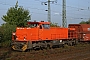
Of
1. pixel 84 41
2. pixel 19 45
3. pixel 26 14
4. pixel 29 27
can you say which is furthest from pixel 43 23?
pixel 26 14

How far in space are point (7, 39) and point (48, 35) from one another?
612cm

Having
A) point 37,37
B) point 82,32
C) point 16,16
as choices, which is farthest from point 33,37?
point 16,16

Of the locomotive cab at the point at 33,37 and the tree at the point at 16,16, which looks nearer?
the locomotive cab at the point at 33,37

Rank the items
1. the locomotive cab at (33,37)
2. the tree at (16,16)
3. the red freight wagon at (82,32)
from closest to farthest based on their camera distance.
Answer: the locomotive cab at (33,37) → the red freight wagon at (82,32) → the tree at (16,16)

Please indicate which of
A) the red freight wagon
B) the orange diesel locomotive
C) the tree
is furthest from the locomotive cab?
the tree

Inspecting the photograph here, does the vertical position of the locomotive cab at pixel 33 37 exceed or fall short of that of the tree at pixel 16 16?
it falls short

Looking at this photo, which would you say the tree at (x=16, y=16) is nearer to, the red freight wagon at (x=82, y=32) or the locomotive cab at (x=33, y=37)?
the red freight wagon at (x=82, y=32)

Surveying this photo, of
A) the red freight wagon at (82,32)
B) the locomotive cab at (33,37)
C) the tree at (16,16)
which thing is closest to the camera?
the locomotive cab at (33,37)

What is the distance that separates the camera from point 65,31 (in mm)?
22953

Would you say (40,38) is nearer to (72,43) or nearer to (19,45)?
(19,45)

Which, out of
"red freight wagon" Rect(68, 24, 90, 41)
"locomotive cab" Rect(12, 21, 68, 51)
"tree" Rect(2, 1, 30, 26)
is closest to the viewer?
"locomotive cab" Rect(12, 21, 68, 51)

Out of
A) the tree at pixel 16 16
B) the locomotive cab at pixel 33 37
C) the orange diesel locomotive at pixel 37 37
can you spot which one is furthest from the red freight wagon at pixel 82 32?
the tree at pixel 16 16

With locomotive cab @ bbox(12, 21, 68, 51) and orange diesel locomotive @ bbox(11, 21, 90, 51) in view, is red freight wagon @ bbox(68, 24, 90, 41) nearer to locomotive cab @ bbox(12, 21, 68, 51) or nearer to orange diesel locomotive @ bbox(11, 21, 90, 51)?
orange diesel locomotive @ bbox(11, 21, 90, 51)

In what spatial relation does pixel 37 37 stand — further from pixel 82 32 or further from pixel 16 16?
pixel 16 16
